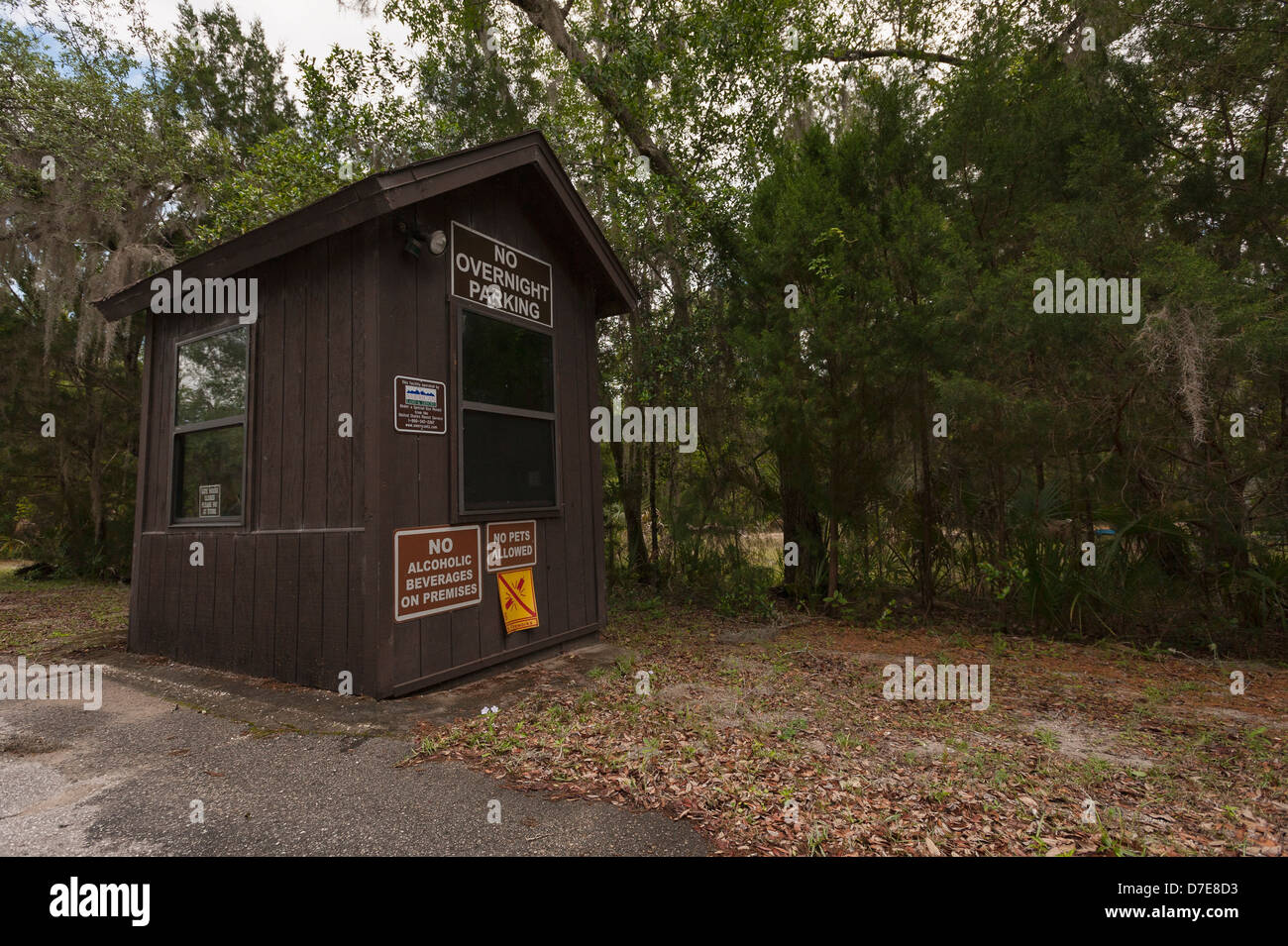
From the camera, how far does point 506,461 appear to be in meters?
5.23

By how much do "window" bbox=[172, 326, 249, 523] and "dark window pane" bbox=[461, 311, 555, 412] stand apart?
1.80m

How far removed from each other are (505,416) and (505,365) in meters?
0.44

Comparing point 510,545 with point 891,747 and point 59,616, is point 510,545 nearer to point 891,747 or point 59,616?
point 891,747

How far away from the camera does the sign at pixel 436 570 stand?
4.28 meters

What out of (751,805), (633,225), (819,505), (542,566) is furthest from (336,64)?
(751,805)

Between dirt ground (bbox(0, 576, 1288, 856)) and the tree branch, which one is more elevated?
the tree branch

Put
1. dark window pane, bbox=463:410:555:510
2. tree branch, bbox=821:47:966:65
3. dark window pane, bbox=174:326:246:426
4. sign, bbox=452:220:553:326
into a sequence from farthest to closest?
tree branch, bbox=821:47:966:65, dark window pane, bbox=174:326:246:426, sign, bbox=452:220:553:326, dark window pane, bbox=463:410:555:510

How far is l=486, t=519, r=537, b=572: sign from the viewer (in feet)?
16.5
